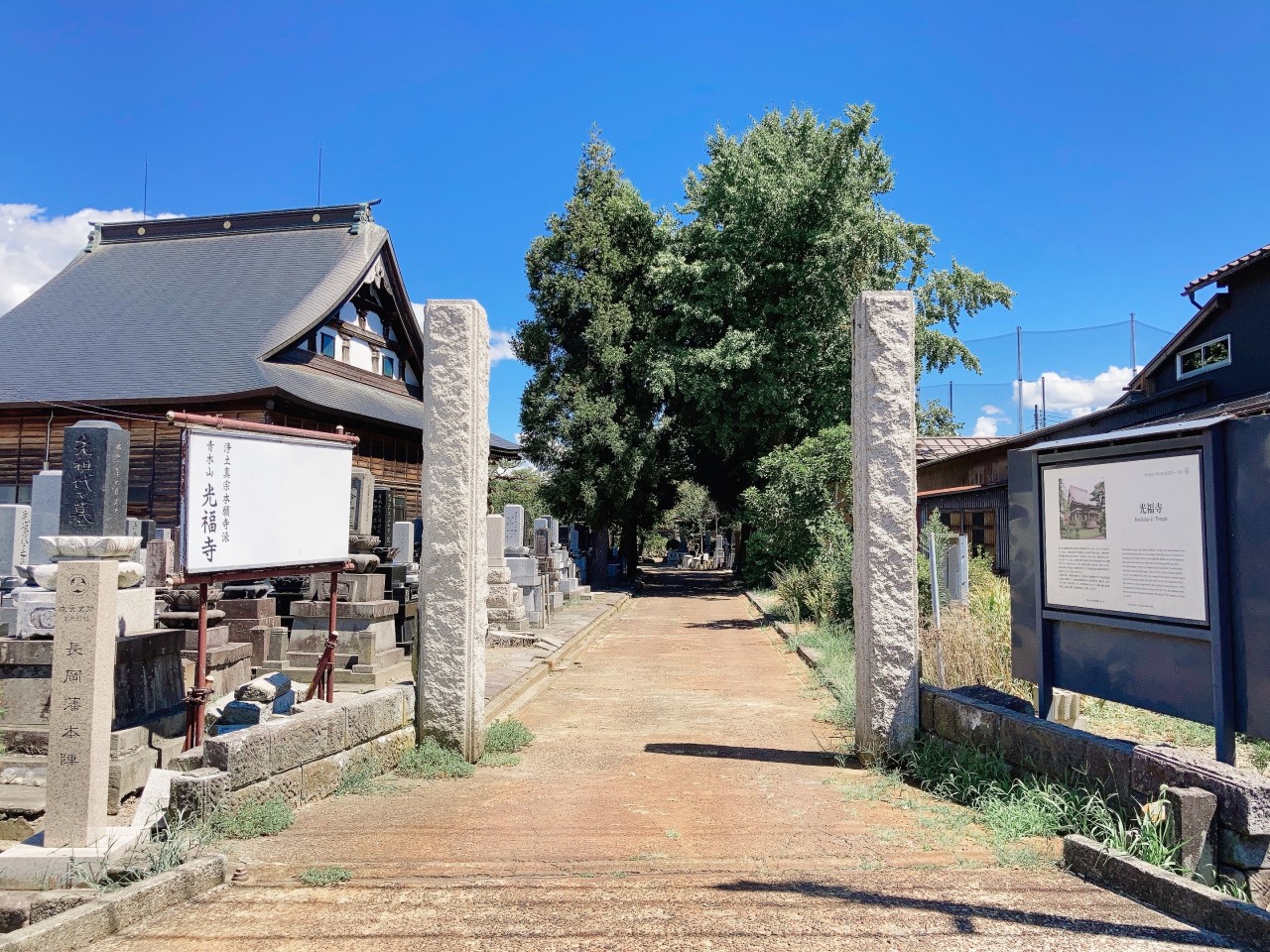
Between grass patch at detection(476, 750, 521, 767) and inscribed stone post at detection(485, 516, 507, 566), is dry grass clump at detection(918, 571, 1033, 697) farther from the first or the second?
inscribed stone post at detection(485, 516, 507, 566)

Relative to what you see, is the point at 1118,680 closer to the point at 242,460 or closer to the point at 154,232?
the point at 242,460

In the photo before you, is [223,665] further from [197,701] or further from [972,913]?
[972,913]

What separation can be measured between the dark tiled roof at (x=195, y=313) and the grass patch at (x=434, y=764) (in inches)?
467

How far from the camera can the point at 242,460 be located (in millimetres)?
5883

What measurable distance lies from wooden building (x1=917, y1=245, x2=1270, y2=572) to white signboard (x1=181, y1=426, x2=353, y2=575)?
36.4 ft

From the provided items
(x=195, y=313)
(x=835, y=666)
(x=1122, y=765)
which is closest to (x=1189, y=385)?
(x=835, y=666)

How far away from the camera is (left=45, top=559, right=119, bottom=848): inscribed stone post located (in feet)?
14.2

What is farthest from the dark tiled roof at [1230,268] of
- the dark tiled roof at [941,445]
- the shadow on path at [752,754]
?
the shadow on path at [752,754]

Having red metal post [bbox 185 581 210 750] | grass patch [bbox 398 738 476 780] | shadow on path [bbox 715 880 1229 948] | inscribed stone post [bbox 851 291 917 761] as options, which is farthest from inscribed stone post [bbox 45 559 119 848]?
inscribed stone post [bbox 851 291 917 761]

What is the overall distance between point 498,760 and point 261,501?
2615 millimetres

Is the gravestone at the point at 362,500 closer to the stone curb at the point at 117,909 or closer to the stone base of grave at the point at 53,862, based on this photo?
the stone base of grave at the point at 53,862

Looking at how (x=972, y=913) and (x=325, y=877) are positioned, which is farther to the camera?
(x=325, y=877)

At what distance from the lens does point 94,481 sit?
510cm


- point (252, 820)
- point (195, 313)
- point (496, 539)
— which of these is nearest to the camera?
point (252, 820)
